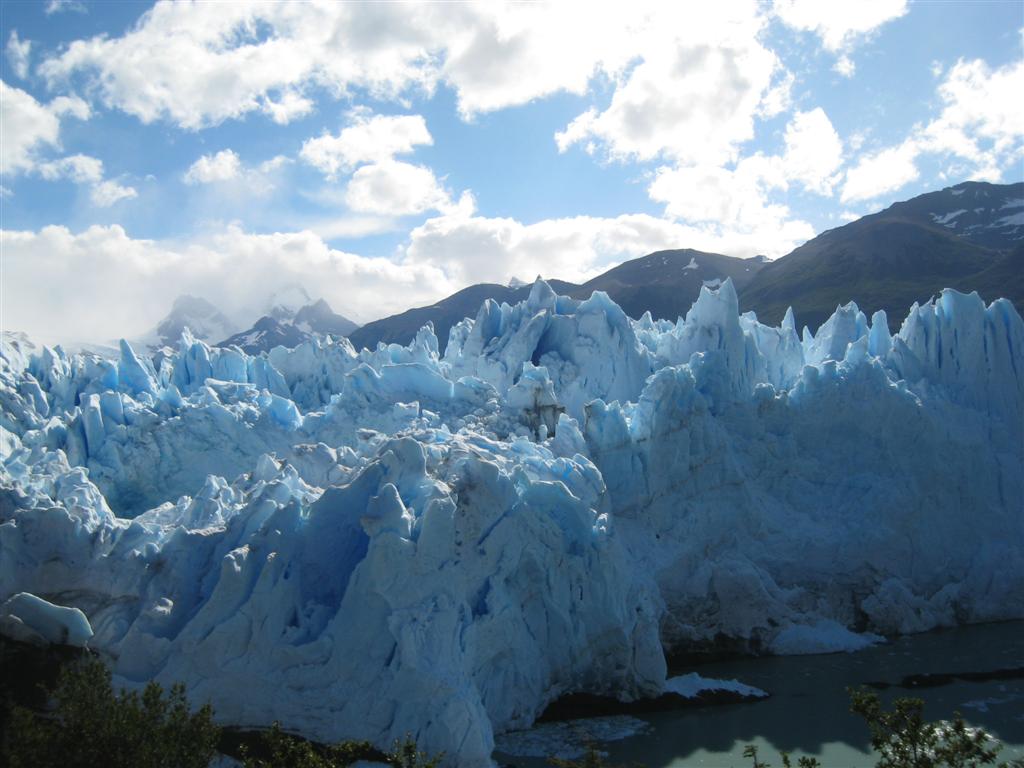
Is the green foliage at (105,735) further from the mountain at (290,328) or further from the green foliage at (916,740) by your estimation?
the mountain at (290,328)

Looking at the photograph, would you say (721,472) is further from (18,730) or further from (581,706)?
(18,730)

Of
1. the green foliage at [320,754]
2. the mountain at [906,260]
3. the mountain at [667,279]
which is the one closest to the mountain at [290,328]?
the mountain at [667,279]

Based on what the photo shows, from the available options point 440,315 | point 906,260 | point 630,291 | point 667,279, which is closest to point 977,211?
point 906,260

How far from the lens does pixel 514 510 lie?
15.2 metres

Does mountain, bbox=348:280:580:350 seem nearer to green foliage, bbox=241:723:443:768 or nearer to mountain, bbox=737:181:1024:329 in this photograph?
mountain, bbox=737:181:1024:329

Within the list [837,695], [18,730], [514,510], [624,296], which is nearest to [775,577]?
[837,695]

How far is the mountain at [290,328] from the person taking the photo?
288 feet

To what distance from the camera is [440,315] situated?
68.2 metres

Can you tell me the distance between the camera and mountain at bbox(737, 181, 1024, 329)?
5397 cm

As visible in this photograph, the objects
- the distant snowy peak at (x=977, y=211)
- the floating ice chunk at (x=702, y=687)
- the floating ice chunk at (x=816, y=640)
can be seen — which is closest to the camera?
the floating ice chunk at (x=702, y=687)

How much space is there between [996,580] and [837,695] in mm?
7607

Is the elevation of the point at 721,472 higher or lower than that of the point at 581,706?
higher

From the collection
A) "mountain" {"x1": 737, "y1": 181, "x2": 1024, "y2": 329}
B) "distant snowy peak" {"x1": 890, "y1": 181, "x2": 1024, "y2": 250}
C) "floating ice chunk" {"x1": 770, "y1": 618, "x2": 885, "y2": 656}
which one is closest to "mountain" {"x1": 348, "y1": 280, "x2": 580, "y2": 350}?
"mountain" {"x1": 737, "y1": 181, "x2": 1024, "y2": 329}

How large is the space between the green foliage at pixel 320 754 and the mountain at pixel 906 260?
4345 cm
